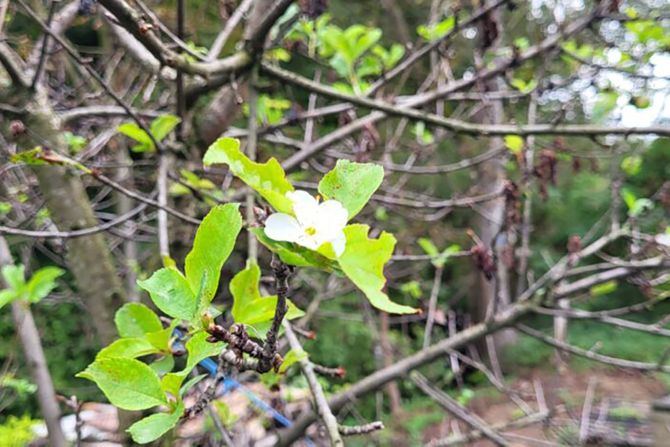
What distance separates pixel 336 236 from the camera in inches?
18.6

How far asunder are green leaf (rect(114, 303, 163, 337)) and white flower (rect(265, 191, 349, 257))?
34cm

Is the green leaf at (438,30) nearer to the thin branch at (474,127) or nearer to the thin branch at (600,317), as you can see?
the thin branch at (474,127)

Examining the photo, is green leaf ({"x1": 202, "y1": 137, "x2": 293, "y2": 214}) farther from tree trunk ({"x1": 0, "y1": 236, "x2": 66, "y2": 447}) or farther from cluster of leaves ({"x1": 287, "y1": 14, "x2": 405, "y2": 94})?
cluster of leaves ({"x1": 287, "y1": 14, "x2": 405, "y2": 94})

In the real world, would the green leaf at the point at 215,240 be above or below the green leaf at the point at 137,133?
below

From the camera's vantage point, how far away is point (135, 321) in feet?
2.41

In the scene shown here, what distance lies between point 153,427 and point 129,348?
17cm

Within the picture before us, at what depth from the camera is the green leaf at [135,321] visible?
0.73 meters

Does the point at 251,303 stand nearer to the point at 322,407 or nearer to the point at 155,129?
the point at 322,407

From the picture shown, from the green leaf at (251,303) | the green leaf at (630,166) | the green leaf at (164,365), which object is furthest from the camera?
the green leaf at (630,166)

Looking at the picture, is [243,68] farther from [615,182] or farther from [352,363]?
[352,363]

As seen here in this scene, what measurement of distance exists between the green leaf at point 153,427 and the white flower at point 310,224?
0.20 m

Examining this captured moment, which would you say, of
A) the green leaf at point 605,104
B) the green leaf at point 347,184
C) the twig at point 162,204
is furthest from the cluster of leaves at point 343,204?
the green leaf at point 605,104

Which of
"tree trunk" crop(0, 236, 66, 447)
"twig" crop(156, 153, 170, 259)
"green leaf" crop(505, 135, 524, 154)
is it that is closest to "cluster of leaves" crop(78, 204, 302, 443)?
"twig" crop(156, 153, 170, 259)

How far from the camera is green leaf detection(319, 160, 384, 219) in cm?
50
